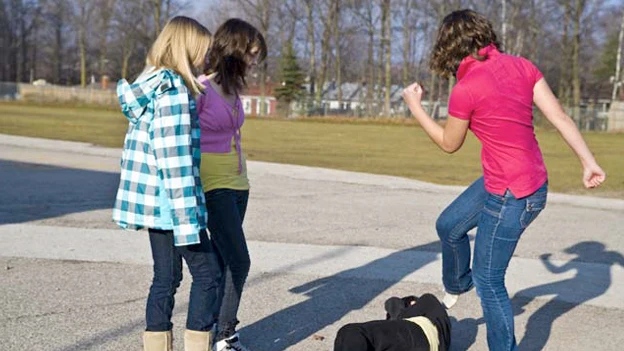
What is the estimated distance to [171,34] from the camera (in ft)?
12.1

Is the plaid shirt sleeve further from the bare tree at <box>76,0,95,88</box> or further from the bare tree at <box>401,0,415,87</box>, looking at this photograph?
the bare tree at <box>76,0,95,88</box>

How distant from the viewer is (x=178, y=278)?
3941 mm

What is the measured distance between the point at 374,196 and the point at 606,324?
251 inches

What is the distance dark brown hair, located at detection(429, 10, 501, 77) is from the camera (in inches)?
151

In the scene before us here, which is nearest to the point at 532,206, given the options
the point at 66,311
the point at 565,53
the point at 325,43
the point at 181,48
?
the point at 181,48

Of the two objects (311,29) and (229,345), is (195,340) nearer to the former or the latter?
(229,345)

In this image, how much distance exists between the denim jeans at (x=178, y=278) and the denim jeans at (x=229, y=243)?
28 centimetres

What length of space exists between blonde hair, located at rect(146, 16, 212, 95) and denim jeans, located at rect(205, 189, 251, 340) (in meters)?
0.69

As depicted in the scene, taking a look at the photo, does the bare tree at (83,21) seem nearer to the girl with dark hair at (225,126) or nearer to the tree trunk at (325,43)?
the tree trunk at (325,43)

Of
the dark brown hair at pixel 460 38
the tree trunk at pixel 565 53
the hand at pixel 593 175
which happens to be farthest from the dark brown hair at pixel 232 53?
the tree trunk at pixel 565 53

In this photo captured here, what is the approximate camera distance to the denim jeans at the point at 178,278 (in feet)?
12.5

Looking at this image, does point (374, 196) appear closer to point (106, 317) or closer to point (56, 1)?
point (106, 317)

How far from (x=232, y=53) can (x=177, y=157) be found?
2.67ft

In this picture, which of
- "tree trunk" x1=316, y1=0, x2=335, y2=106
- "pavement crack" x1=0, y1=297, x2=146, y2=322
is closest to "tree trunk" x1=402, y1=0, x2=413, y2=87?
"tree trunk" x1=316, y1=0, x2=335, y2=106
